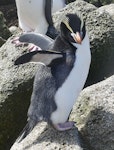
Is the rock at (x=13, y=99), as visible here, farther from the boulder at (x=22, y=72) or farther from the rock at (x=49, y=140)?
the rock at (x=49, y=140)

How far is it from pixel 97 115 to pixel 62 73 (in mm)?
331

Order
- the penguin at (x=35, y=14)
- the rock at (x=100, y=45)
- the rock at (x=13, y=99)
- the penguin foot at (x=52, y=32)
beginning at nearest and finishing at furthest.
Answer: the rock at (x=13, y=99)
the rock at (x=100, y=45)
the penguin foot at (x=52, y=32)
the penguin at (x=35, y=14)

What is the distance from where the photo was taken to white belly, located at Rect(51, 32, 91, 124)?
3.07 m

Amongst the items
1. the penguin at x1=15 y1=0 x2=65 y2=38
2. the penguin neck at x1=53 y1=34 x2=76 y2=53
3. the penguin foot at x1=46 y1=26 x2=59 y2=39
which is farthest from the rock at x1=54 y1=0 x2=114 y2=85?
the penguin neck at x1=53 y1=34 x2=76 y2=53

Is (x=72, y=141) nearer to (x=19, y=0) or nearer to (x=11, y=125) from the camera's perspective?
(x=11, y=125)

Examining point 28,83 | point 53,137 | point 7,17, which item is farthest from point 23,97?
point 7,17

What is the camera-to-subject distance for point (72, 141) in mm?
3064

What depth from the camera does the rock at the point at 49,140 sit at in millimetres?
3047

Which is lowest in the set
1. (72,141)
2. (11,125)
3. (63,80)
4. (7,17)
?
(7,17)

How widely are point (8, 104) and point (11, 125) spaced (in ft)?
0.50

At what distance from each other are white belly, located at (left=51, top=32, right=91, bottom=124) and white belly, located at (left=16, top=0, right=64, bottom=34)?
1.29m

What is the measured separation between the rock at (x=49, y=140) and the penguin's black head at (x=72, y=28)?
54 centimetres

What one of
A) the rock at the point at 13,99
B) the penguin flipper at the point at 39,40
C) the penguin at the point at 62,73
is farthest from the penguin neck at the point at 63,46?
the rock at the point at 13,99

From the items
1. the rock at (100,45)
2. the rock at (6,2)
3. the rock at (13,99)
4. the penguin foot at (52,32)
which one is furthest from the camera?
the rock at (6,2)
